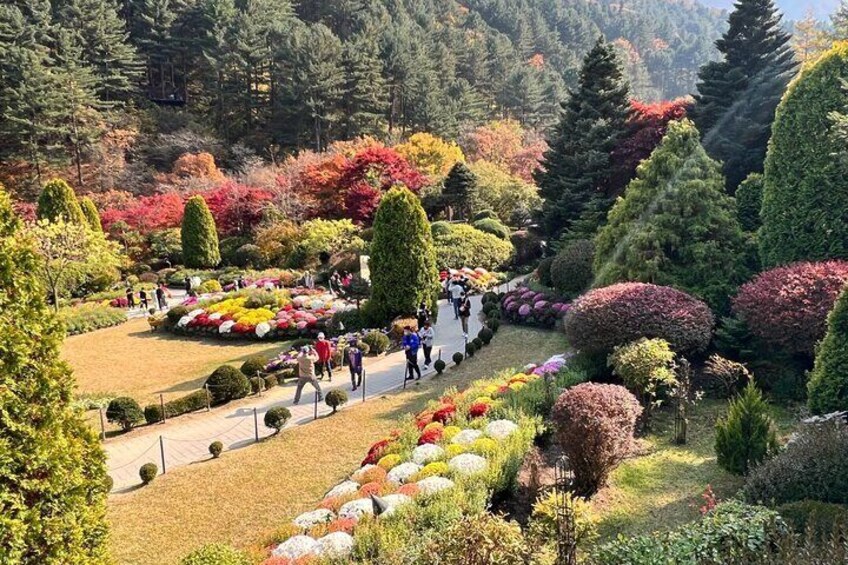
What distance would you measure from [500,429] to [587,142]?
20.3m

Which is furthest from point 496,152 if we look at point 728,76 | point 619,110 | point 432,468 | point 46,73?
point 432,468

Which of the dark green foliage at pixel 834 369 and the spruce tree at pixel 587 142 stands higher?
the spruce tree at pixel 587 142

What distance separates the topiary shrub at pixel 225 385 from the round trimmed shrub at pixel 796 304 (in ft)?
38.9

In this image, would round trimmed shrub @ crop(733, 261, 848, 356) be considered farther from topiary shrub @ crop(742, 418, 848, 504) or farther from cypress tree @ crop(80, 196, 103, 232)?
cypress tree @ crop(80, 196, 103, 232)

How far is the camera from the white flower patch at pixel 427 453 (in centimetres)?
904

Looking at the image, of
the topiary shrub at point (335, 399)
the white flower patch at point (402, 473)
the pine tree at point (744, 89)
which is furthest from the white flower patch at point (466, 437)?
the pine tree at point (744, 89)

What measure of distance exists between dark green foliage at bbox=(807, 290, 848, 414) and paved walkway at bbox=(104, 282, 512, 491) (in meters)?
9.09

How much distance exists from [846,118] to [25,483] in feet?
38.5

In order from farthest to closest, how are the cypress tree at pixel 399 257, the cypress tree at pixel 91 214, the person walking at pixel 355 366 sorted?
the cypress tree at pixel 91 214
the cypress tree at pixel 399 257
the person walking at pixel 355 366

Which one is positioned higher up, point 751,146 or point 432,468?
point 751,146

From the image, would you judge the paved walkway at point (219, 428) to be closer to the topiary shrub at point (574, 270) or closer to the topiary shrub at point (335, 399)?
the topiary shrub at point (335, 399)

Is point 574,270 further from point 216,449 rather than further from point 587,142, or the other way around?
point 216,449

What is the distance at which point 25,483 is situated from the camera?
4.74 meters

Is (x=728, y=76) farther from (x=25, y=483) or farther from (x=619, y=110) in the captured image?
(x=25, y=483)
